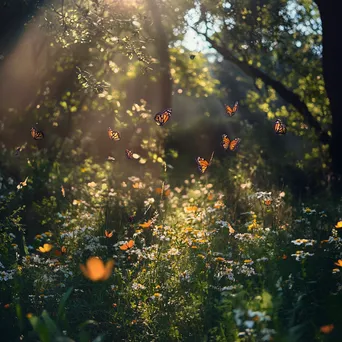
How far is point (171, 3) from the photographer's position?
13891 millimetres

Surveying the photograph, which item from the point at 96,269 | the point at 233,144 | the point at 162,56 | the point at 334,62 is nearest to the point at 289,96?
the point at 334,62

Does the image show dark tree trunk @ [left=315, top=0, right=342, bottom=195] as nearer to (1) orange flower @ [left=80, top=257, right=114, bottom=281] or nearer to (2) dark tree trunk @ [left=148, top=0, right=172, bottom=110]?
(2) dark tree trunk @ [left=148, top=0, right=172, bottom=110]

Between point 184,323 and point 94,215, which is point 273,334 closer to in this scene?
point 184,323

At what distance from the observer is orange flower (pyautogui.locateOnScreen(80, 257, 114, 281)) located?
20.8 feet

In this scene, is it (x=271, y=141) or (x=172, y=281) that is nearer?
(x=172, y=281)

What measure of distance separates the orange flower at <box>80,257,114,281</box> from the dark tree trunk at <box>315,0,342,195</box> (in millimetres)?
5096

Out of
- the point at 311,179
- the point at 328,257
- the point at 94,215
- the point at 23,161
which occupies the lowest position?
the point at 328,257

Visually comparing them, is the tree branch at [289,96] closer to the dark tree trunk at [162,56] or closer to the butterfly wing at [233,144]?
the dark tree trunk at [162,56]

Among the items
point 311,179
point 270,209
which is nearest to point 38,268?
point 270,209

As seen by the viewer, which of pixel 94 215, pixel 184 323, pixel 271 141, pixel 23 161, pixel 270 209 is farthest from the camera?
pixel 271 141

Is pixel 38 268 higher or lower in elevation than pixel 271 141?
lower

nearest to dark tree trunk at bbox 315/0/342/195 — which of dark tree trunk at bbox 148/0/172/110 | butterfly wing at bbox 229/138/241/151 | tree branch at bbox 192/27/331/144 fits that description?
tree branch at bbox 192/27/331/144

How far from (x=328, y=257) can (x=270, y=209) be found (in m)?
2.18

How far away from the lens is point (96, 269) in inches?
256
